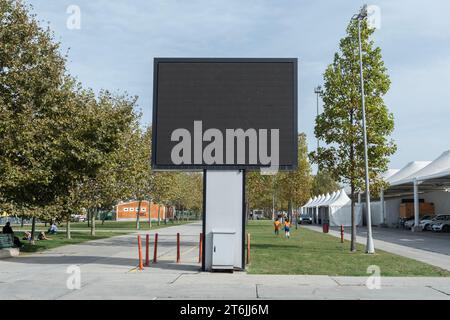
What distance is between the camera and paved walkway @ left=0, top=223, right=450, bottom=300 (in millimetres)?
11359

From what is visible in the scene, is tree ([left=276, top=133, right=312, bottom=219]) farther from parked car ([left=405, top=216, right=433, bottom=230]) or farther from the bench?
the bench

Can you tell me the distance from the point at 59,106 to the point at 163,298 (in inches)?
526

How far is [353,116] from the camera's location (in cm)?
2541

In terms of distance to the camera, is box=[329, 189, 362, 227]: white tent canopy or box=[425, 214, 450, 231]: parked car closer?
box=[425, 214, 450, 231]: parked car

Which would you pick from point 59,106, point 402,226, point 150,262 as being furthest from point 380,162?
point 402,226

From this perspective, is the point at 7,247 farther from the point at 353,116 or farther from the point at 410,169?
the point at 410,169

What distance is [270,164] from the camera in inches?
637

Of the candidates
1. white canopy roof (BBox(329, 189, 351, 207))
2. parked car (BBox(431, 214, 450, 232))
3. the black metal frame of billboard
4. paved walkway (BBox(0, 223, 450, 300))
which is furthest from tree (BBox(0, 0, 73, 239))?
white canopy roof (BBox(329, 189, 351, 207))

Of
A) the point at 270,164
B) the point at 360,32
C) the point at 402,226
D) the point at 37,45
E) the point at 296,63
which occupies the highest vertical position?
the point at 360,32

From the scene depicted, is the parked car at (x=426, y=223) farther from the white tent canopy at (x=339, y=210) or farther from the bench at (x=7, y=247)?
the bench at (x=7, y=247)

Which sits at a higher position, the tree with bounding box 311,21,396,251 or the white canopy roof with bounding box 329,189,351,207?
the tree with bounding box 311,21,396,251

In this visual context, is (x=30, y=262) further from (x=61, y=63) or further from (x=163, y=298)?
(x=163, y=298)

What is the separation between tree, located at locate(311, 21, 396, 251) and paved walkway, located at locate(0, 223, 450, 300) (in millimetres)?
10718
